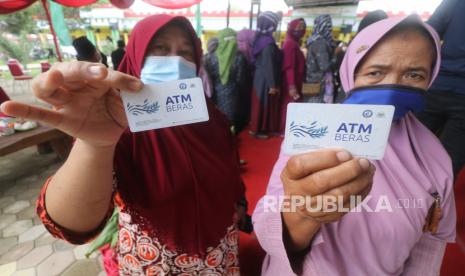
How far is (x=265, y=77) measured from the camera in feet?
10.6

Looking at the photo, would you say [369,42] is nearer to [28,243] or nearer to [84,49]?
[28,243]

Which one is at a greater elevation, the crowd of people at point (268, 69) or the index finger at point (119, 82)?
the index finger at point (119, 82)

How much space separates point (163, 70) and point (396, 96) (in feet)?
2.38

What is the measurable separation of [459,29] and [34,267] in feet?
9.78

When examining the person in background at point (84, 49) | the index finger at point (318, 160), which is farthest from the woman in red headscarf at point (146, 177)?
the person in background at point (84, 49)

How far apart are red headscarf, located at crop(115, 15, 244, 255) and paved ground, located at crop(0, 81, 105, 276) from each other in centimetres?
107

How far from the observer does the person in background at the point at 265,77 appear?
316 cm

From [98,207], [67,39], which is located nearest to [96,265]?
[98,207]

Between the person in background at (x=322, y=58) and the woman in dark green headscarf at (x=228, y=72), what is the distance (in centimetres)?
87

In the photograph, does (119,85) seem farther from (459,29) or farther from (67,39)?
(67,39)

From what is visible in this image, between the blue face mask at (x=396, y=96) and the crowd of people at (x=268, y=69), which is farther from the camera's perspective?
the crowd of people at (x=268, y=69)

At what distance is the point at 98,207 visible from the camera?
655mm

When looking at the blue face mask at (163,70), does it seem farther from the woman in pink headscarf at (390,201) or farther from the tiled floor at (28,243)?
the tiled floor at (28,243)

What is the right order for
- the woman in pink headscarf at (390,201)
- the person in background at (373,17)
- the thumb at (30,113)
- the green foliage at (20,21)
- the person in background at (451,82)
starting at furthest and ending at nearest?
the green foliage at (20,21)
the person in background at (373,17)
the person in background at (451,82)
the woman in pink headscarf at (390,201)
the thumb at (30,113)
